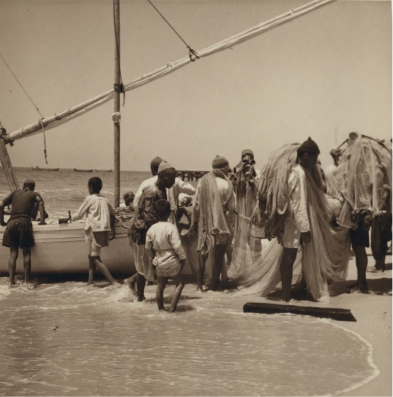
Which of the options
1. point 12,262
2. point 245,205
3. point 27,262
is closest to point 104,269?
point 27,262

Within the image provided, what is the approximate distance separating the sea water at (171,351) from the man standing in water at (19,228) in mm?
1080

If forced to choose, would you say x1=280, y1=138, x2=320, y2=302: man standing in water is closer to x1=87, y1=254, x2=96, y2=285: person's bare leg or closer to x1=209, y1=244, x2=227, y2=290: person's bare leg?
x1=209, y1=244, x2=227, y2=290: person's bare leg

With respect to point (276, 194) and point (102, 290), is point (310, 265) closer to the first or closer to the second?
point (276, 194)

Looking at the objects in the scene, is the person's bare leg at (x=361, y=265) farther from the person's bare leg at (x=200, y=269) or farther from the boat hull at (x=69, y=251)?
the boat hull at (x=69, y=251)

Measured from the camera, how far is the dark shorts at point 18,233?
838 cm

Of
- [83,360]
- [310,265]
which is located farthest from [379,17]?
[83,360]

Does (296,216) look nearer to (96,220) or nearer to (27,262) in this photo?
(96,220)

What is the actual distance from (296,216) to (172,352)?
2104mm

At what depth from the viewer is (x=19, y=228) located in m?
8.39

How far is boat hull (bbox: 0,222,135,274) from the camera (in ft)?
28.5

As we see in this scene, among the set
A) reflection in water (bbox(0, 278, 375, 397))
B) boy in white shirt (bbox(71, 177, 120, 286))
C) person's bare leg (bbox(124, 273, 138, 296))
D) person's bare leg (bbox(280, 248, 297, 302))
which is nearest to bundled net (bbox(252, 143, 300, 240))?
person's bare leg (bbox(280, 248, 297, 302))

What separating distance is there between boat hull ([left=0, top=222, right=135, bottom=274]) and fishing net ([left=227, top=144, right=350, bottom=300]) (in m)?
2.40

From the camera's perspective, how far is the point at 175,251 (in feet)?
20.6

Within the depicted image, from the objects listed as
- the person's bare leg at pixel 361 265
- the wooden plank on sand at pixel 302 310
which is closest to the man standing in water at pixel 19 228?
the wooden plank on sand at pixel 302 310
